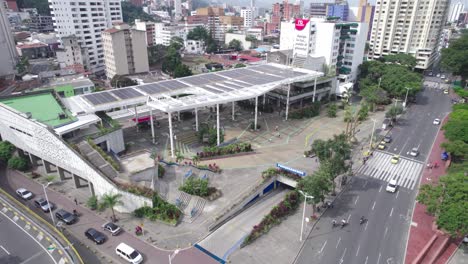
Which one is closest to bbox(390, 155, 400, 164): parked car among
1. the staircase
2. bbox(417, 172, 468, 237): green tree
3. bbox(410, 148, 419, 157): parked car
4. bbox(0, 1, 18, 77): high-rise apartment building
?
bbox(410, 148, 419, 157): parked car

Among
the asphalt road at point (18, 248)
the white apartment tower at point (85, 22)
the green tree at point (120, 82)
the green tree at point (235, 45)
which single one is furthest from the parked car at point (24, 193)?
the green tree at point (235, 45)

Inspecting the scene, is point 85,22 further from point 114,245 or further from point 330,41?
point 114,245

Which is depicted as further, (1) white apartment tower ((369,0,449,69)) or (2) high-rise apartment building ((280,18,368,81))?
(1) white apartment tower ((369,0,449,69))

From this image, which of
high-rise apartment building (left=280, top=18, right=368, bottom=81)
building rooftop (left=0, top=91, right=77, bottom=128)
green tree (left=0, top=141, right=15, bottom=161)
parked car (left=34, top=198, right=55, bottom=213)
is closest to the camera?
parked car (left=34, top=198, right=55, bottom=213)

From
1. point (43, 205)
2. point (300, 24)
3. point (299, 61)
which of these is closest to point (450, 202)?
point (43, 205)

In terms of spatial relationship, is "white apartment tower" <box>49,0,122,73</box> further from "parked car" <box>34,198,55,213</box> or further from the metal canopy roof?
"parked car" <box>34,198,55,213</box>

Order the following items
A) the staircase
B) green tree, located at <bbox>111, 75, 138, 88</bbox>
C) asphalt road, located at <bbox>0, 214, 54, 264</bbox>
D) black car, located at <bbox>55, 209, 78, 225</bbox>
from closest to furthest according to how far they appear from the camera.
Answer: asphalt road, located at <bbox>0, 214, 54, 264</bbox>
black car, located at <bbox>55, 209, 78, 225</bbox>
the staircase
green tree, located at <bbox>111, 75, 138, 88</bbox>

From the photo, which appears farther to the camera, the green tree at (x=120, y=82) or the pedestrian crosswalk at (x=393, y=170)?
the green tree at (x=120, y=82)

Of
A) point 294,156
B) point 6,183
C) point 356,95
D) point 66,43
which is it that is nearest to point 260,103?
point 294,156

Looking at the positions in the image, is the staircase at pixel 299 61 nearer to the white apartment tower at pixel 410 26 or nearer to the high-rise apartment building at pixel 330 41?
the high-rise apartment building at pixel 330 41
